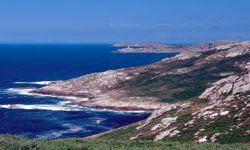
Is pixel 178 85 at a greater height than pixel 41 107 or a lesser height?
greater

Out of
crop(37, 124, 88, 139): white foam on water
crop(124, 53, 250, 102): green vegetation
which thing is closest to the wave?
crop(124, 53, 250, 102): green vegetation

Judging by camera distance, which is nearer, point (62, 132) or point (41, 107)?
point (62, 132)

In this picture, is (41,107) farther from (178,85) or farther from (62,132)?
(178,85)

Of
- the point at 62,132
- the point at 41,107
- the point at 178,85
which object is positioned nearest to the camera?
the point at 62,132

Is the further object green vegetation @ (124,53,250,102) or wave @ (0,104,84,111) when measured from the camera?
green vegetation @ (124,53,250,102)

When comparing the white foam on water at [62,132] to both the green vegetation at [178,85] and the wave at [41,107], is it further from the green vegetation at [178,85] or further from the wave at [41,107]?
the green vegetation at [178,85]

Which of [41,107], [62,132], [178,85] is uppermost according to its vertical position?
[178,85]

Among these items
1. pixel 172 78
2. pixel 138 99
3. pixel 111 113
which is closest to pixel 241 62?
pixel 172 78

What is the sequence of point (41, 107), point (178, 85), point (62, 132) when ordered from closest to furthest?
point (62, 132) < point (41, 107) < point (178, 85)

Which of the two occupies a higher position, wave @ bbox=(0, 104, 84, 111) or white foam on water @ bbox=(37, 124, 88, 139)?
wave @ bbox=(0, 104, 84, 111)

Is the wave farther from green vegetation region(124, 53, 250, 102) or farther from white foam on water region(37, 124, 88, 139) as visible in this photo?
white foam on water region(37, 124, 88, 139)

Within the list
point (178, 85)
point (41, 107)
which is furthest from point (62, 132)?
point (178, 85)

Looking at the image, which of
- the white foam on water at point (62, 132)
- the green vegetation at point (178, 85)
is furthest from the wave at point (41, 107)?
the white foam on water at point (62, 132)
